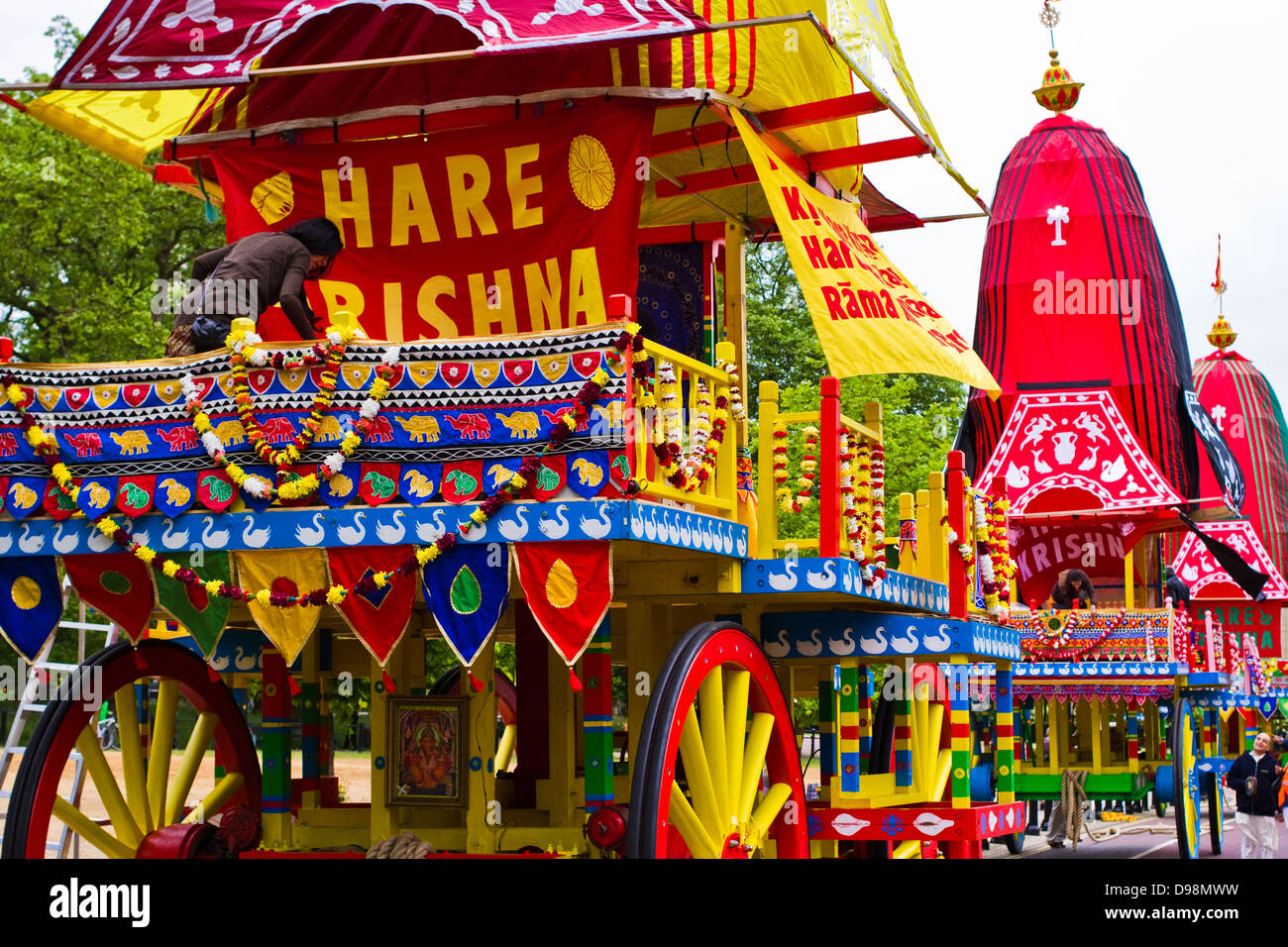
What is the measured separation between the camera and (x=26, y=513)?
26.6 feet

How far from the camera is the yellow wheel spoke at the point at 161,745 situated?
975 centimetres

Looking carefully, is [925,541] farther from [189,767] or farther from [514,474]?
[189,767]

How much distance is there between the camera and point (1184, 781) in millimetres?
17922

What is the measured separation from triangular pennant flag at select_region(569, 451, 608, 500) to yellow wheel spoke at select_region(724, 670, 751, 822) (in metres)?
1.49

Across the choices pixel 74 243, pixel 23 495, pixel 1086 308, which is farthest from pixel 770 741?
pixel 74 243

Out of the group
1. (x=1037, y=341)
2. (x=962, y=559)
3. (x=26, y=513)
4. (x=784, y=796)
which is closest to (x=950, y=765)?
(x=962, y=559)

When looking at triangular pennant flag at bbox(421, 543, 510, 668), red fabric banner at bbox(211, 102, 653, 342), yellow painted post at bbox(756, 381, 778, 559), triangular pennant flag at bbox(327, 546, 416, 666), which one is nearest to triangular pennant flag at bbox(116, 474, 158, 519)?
triangular pennant flag at bbox(327, 546, 416, 666)

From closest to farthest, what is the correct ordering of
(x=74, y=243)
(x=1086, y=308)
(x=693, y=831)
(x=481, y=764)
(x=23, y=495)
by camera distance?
1. (x=693, y=831)
2. (x=23, y=495)
3. (x=481, y=764)
4. (x=1086, y=308)
5. (x=74, y=243)

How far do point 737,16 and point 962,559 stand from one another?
3819 mm

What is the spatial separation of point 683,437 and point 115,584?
283 cm

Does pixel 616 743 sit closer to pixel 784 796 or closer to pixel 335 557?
pixel 784 796

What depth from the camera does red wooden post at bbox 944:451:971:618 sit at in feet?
35.6

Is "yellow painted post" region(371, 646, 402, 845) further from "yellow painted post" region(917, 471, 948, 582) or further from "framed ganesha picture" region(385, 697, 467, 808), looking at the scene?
"yellow painted post" region(917, 471, 948, 582)
